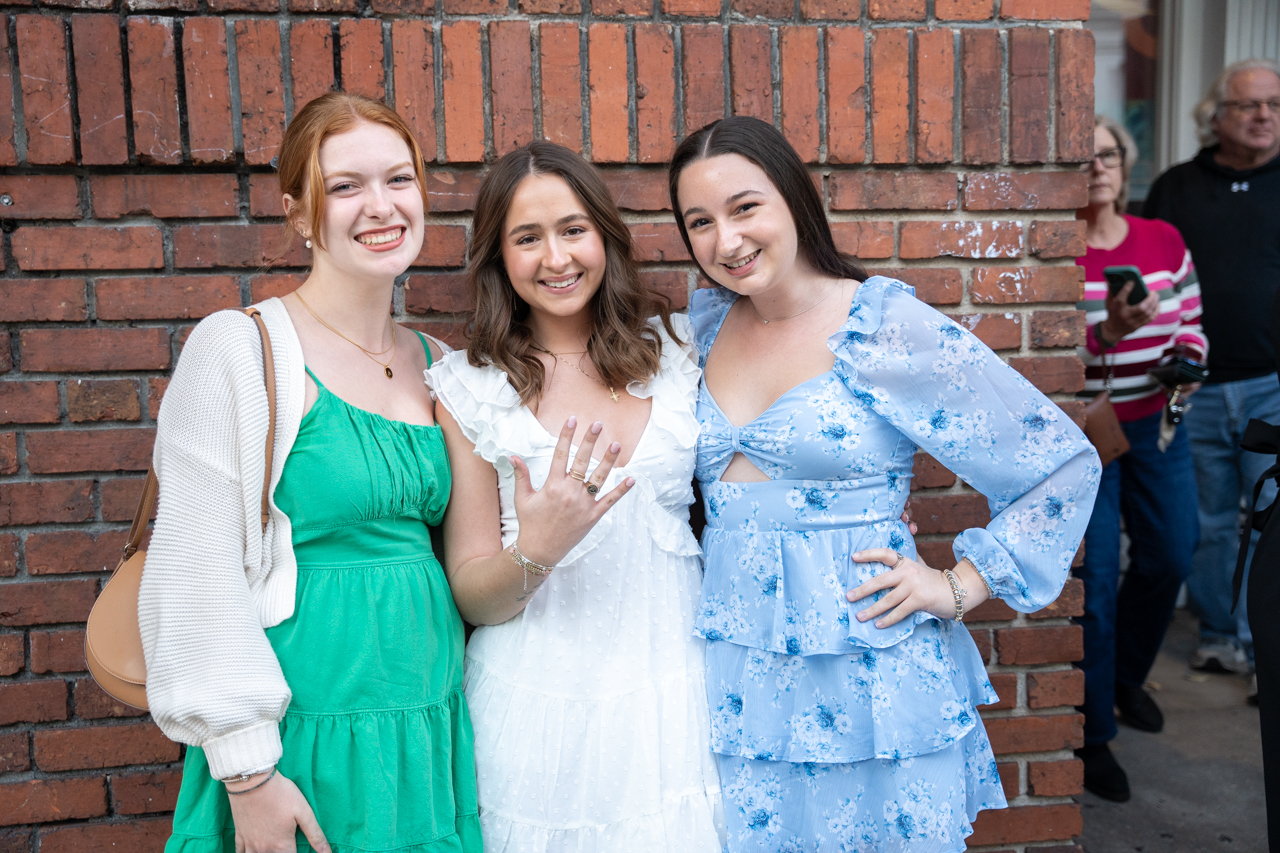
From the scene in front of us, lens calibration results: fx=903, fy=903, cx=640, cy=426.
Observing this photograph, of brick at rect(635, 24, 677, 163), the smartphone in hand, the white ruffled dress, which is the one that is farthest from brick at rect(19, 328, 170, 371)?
the smartphone in hand

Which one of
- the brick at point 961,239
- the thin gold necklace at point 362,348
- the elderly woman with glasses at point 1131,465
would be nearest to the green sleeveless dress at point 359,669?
the thin gold necklace at point 362,348

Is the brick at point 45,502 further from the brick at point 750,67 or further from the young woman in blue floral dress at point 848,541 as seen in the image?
the brick at point 750,67

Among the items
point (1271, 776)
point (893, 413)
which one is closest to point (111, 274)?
point (893, 413)

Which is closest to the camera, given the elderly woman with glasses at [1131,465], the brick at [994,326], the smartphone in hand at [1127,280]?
Result: the brick at [994,326]

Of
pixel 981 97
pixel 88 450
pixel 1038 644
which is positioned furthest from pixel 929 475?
pixel 88 450

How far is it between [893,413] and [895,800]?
2.46 ft

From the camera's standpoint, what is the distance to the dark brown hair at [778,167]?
1864 mm

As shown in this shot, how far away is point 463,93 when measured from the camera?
6.89 feet

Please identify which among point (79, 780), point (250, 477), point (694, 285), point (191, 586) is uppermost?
point (694, 285)

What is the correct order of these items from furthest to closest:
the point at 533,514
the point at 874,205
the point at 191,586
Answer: the point at 874,205 → the point at 533,514 → the point at 191,586

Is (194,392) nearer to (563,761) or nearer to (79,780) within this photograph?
(563,761)

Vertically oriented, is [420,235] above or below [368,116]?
below

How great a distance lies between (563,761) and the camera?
1730 mm

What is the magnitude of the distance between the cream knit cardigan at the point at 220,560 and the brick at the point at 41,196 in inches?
28.3
